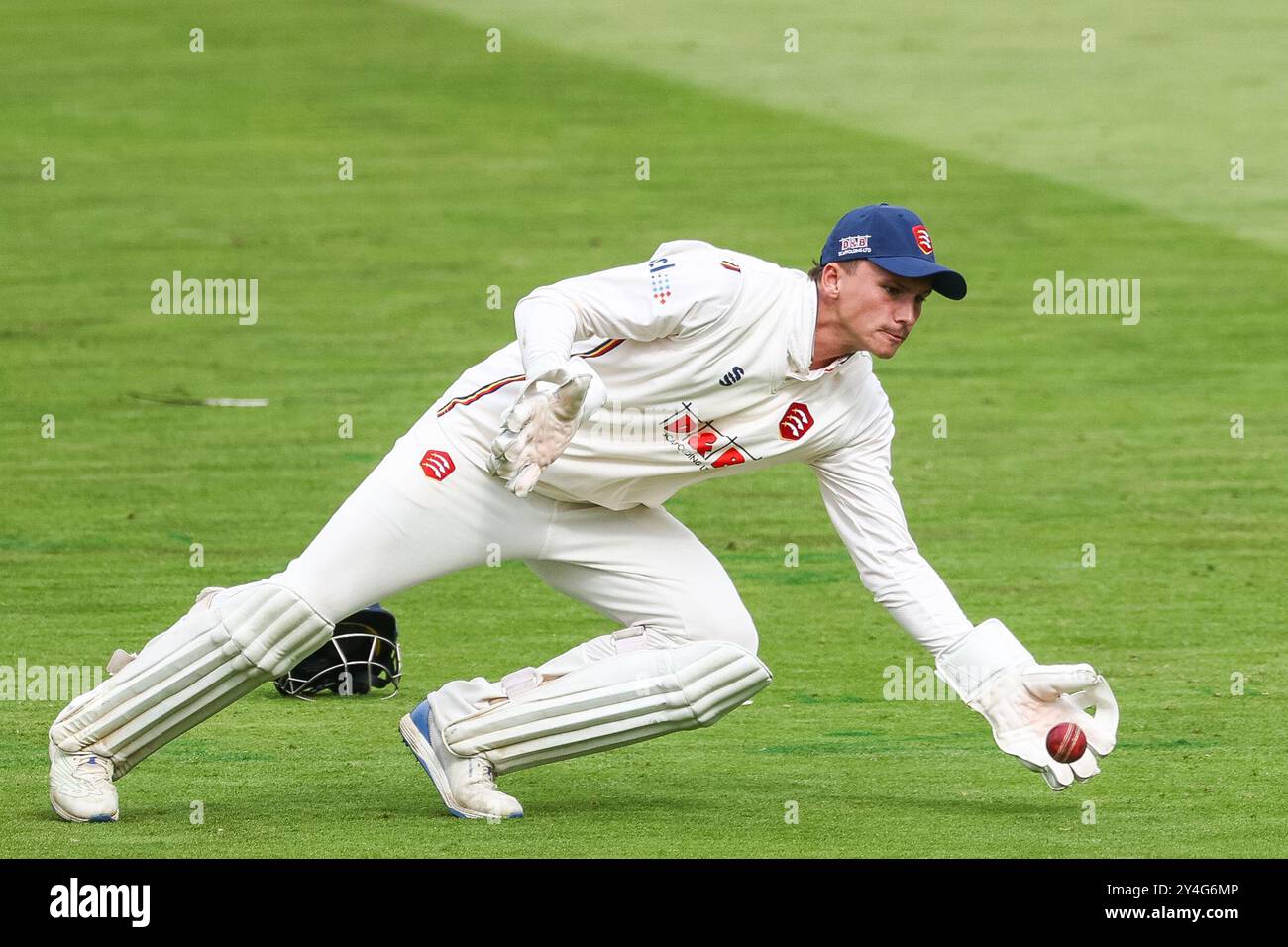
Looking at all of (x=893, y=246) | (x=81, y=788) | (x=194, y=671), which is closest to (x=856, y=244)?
(x=893, y=246)

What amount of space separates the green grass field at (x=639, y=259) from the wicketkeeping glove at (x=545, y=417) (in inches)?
42.3

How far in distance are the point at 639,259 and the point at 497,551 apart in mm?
10375

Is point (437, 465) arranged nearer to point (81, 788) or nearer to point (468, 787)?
point (468, 787)

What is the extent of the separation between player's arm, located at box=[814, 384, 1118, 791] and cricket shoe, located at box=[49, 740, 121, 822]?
2139 mm

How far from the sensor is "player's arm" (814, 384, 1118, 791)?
5.91 m

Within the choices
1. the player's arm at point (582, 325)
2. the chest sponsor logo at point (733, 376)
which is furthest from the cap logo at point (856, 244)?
the chest sponsor logo at point (733, 376)

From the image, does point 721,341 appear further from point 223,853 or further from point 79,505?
point 79,505

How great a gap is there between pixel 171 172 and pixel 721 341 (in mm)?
13934

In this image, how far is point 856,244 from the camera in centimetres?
586

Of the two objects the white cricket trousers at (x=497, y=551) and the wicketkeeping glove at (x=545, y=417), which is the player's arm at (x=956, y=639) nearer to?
the white cricket trousers at (x=497, y=551)

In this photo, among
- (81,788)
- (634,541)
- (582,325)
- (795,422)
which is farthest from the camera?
(634,541)

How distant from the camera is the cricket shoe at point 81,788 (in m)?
5.93

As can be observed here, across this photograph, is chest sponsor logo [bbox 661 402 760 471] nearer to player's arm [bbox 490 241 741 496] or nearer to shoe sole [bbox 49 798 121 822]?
player's arm [bbox 490 241 741 496]

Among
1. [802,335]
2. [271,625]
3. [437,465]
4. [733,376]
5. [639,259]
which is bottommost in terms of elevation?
[271,625]
